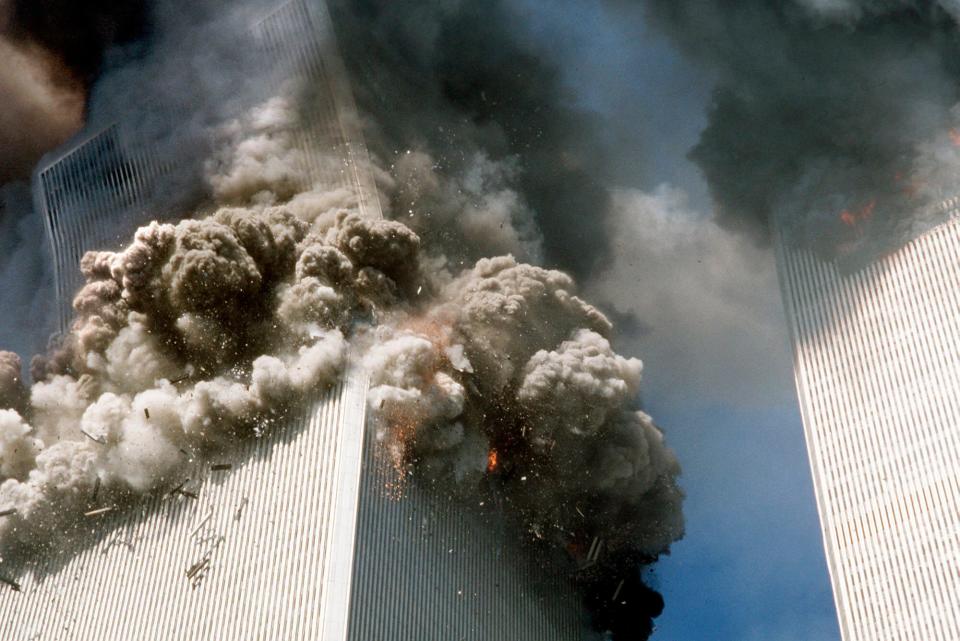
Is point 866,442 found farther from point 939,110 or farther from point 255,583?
point 255,583

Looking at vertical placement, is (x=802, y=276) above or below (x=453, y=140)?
below

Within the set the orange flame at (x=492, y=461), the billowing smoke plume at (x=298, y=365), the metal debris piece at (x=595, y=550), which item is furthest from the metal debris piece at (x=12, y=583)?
the metal debris piece at (x=595, y=550)

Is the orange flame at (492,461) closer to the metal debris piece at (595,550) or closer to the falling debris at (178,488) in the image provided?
the metal debris piece at (595,550)

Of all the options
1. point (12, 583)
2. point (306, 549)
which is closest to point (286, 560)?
point (306, 549)

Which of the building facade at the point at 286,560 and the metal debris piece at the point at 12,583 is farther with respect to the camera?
the metal debris piece at the point at 12,583

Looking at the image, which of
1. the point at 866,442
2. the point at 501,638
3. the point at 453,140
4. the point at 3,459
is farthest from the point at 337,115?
Answer: the point at 866,442

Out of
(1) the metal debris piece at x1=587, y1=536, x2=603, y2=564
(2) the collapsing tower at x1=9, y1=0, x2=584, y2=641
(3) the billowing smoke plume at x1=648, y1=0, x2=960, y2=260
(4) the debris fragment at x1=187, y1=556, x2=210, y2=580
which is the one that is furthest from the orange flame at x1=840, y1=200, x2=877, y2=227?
(4) the debris fragment at x1=187, y1=556, x2=210, y2=580
